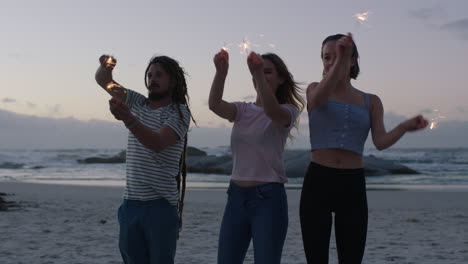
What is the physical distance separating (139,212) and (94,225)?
6868 millimetres

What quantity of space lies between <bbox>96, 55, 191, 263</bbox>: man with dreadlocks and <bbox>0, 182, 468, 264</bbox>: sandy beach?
371 cm

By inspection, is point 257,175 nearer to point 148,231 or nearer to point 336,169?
point 336,169

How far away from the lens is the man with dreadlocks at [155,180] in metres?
3.29

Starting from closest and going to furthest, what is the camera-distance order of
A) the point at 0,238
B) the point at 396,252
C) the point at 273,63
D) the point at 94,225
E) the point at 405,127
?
the point at 405,127 < the point at 273,63 < the point at 396,252 < the point at 0,238 < the point at 94,225

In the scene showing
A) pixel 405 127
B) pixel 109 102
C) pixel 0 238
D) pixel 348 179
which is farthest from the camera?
pixel 0 238

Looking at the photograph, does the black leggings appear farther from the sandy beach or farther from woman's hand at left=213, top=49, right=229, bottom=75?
the sandy beach

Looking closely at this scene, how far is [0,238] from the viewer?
27.2 ft

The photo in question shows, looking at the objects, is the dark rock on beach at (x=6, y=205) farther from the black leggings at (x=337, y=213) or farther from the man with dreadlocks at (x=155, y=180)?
the black leggings at (x=337, y=213)

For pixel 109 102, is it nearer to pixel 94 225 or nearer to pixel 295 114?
pixel 295 114

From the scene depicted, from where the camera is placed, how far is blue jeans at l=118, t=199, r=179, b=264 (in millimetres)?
3289

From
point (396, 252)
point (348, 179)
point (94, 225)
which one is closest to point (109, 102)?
point (348, 179)

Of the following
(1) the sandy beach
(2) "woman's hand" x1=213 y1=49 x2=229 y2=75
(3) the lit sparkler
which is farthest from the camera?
(1) the sandy beach

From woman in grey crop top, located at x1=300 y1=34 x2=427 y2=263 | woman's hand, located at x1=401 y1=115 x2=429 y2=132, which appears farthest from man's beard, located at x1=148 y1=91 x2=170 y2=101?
woman's hand, located at x1=401 y1=115 x2=429 y2=132

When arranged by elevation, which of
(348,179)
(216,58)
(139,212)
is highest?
(216,58)
